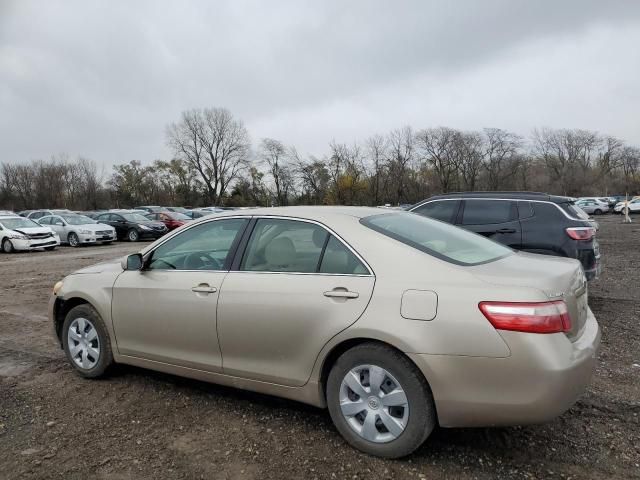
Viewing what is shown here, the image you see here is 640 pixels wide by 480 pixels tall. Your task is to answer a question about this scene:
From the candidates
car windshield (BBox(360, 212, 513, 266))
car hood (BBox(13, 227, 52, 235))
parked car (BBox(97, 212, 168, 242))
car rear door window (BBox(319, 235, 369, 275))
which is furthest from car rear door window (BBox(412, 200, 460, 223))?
parked car (BBox(97, 212, 168, 242))

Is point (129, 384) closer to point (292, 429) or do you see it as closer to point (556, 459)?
point (292, 429)

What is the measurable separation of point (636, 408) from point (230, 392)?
123 inches

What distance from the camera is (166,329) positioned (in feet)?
12.3

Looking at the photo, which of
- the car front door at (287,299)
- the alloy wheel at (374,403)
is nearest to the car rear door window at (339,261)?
the car front door at (287,299)

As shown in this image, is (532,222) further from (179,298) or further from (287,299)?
(179,298)

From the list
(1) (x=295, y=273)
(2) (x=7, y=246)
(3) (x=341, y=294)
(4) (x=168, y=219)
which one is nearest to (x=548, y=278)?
(3) (x=341, y=294)

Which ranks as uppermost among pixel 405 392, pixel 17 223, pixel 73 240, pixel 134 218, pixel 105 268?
pixel 17 223

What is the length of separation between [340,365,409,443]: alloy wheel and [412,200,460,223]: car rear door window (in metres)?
4.72

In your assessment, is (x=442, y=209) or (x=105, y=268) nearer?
(x=105, y=268)

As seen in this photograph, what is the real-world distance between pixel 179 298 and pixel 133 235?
22093 mm

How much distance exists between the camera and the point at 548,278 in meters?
2.82

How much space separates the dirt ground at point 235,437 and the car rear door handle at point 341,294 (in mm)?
980

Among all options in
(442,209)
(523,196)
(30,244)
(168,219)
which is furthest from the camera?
(168,219)

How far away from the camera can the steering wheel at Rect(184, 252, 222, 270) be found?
369 centimetres
